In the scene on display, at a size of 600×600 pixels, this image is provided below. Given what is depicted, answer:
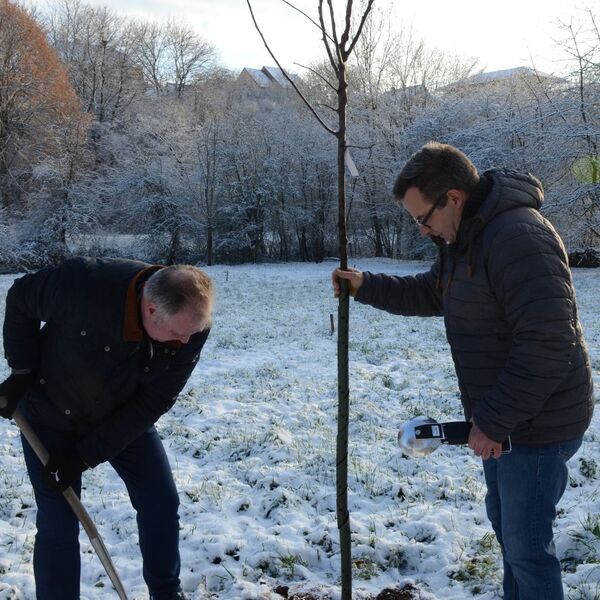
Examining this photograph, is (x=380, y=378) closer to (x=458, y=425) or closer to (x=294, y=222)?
(x=458, y=425)

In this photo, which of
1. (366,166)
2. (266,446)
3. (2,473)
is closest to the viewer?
(2,473)

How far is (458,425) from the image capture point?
2174 mm

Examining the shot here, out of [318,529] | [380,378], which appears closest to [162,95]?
[380,378]

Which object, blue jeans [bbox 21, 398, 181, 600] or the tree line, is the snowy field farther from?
the tree line

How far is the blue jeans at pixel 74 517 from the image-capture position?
266cm

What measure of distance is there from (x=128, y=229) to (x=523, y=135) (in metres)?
18.1

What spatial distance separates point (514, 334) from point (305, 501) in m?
2.72

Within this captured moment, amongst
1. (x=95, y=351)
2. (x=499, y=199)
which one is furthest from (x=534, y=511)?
(x=95, y=351)

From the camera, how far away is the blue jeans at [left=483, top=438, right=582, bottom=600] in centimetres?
204

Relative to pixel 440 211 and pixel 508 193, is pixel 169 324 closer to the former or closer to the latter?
pixel 440 211

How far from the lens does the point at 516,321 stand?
6.37 ft

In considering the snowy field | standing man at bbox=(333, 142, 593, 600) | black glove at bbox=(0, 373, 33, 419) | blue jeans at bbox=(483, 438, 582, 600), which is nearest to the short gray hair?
black glove at bbox=(0, 373, 33, 419)

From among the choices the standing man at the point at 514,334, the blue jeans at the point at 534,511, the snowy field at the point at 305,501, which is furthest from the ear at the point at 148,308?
the snowy field at the point at 305,501

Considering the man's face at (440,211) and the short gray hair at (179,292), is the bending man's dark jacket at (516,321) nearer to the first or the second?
the man's face at (440,211)
